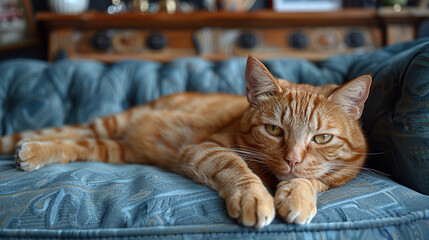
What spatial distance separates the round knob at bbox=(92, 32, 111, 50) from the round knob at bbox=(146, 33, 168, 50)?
0.39 meters

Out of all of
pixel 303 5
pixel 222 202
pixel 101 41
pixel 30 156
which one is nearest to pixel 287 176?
pixel 222 202

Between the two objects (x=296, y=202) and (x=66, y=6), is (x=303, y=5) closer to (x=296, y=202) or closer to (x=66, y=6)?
(x=66, y=6)

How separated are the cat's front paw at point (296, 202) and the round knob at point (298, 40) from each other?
7.07 feet

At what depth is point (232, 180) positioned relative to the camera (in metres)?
1.11

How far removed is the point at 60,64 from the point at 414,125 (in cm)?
246

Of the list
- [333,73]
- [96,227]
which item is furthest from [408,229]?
[333,73]

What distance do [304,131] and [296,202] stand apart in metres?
0.37

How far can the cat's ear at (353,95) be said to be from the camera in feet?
4.13

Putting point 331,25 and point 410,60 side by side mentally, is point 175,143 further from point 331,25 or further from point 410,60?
point 331,25

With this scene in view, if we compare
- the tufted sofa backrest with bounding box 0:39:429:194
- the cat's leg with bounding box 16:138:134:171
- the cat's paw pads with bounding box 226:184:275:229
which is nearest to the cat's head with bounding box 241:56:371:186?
the cat's paw pads with bounding box 226:184:275:229

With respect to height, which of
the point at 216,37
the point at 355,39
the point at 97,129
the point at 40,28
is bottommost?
the point at 97,129

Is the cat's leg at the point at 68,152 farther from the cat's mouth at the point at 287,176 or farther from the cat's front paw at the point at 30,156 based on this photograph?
the cat's mouth at the point at 287,176

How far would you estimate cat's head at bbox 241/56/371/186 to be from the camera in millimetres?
1222

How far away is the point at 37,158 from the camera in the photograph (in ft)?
4.76
